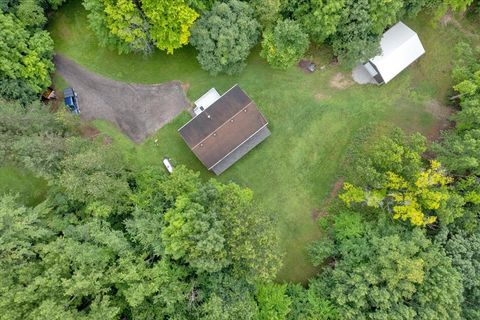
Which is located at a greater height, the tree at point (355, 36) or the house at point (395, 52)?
the tree at point (355, 36)

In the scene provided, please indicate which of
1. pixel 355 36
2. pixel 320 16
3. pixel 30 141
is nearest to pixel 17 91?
pixel 30 141

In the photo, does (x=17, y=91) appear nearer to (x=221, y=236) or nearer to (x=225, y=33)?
(x=225, y=33)

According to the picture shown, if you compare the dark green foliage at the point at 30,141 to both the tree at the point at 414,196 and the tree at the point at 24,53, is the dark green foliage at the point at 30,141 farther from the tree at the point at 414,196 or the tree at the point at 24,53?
the tree at the point at 414,196

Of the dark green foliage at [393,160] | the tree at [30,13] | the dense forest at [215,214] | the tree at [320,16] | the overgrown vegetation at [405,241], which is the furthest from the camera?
the tree at [30,13]

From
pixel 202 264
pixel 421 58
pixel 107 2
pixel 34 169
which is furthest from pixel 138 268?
pixel 421 58

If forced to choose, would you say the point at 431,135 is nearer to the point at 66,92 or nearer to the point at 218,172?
the point at 218,172

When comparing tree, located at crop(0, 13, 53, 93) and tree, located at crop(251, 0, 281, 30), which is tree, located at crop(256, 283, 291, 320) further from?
tree, located at crop(0, 13, 53, 93)

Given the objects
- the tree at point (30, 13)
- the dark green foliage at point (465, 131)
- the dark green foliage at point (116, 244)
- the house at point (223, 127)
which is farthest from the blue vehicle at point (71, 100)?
the dark green foliage at point (465, 131)

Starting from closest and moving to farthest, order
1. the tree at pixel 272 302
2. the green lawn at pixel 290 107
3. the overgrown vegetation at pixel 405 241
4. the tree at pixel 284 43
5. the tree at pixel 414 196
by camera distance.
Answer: the overgrown vegetation at pixel 405 241, the tree at pixel 414 196, the tree at pixel 272 302, the tree at pixel 284 43, the green lawn at pixel 290 107
